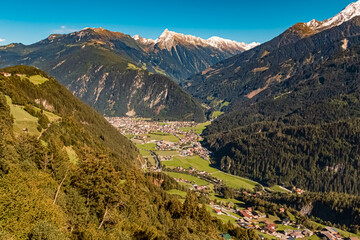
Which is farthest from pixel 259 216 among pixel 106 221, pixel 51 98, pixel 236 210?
pixel 51 98

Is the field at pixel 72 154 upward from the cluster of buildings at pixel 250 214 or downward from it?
upward

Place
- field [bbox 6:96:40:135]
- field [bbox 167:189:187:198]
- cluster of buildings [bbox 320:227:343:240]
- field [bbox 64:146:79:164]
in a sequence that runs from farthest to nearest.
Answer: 1. field [bbox 167:189:187:198]
2. cluster of buildings [bbox 320:227:343:240]
3. field [bbox 64:146:79:164]
4. field [bbox 6:96:40:135]

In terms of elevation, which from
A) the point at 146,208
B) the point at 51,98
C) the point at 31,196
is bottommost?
the point at 146,208

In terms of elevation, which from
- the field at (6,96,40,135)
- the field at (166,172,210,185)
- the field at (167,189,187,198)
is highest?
the field at (6,96,40,135)

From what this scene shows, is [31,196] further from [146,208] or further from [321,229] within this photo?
[321,229]

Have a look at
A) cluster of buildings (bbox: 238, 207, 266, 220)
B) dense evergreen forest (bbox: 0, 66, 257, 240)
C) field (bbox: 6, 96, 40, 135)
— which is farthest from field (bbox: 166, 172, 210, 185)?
field (bbox: 6, 96, 40, 135)

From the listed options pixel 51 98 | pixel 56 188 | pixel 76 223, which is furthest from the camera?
pixel 51 98

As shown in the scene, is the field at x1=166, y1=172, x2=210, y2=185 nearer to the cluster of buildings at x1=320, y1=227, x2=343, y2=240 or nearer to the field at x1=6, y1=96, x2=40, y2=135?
the cluster of buildings at x1=320, y1=227, x2=343, y2=240

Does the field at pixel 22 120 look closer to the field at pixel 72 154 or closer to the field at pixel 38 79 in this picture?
the field at pixel 72 154

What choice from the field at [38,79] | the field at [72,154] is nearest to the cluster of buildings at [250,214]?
the field at [72,154]
